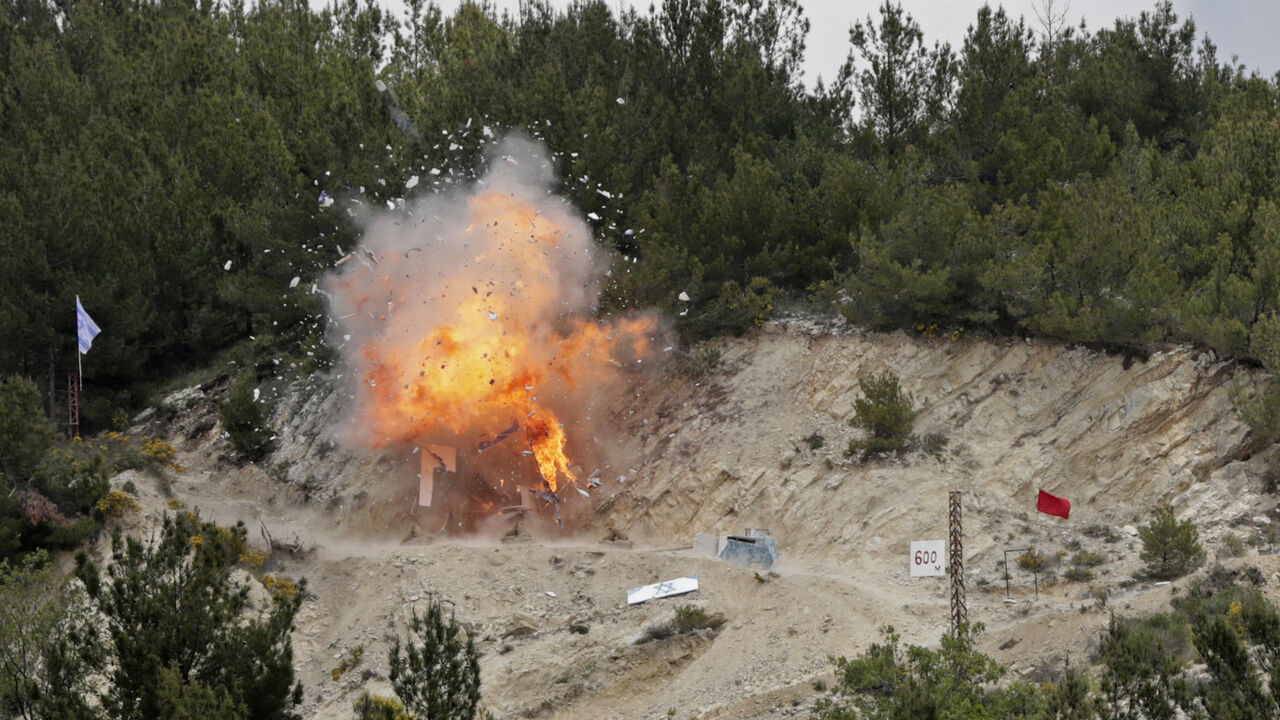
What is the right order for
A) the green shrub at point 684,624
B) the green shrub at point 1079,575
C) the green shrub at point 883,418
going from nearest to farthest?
the green shrub at point 1079,575 < the green shrub at point 684,624 < the green shrub at point 883,418

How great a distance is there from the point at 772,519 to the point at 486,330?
968cm

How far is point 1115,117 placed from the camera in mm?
43594

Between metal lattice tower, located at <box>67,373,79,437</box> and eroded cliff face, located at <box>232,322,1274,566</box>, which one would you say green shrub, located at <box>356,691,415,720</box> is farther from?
metal lattice tower, located at <box>67,373,79,437</box>

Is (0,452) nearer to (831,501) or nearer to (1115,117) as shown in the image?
(831,501)

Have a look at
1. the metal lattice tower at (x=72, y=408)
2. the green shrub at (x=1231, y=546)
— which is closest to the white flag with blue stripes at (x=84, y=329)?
the metal lattice tower at (x=72, y=408)

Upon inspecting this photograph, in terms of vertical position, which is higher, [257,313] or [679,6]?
[679,6]

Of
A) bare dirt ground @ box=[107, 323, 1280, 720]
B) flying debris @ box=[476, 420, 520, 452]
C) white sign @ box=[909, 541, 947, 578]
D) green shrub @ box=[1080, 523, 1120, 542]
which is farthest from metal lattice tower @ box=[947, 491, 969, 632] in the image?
flying debris @ box=[476, 420, 520, 452]

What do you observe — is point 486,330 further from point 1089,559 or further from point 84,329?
point 1089,559

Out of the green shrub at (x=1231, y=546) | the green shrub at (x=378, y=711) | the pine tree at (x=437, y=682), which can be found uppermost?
the green shrub at (x=1231, y=546)

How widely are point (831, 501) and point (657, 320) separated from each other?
8.38 m

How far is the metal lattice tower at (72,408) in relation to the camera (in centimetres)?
3978

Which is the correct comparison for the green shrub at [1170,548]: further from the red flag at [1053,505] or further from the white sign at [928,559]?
the white sign at [928,559]

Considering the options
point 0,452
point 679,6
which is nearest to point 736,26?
point 679,6

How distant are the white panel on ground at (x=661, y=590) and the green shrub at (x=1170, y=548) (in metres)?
9.58
